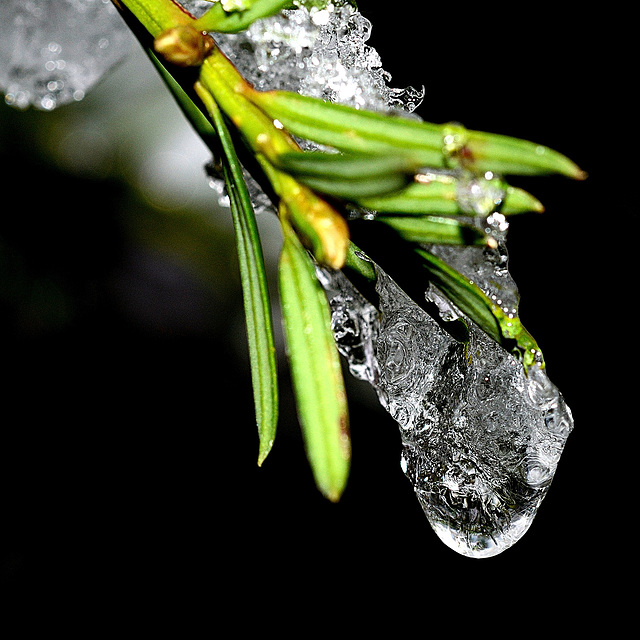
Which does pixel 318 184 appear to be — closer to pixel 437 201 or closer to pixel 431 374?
pixel 437 201

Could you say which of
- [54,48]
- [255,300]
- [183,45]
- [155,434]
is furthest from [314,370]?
[155,434]

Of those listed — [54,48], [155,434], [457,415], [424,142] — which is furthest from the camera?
[155,434]

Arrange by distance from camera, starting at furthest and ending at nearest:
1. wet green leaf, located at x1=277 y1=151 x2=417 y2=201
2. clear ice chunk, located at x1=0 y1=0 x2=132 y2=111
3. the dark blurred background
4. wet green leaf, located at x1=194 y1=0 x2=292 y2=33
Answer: the dark blurred background < clear ice chunk, located at x1=0 y1=0 x2=132 y2=111 < wet green leaf, located at x1=194 y1=0 x2=292 y2=33 < wet green leaf, located at x1=277 y1=151 x2=417 y2=201

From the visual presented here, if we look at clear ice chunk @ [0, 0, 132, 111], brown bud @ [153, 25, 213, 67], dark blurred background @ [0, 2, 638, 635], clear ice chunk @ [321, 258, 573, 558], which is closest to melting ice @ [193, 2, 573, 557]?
clear ice chunk @ [321, 258, 573, 558]

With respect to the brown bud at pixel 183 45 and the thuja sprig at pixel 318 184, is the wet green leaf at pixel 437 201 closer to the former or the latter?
the thuja sprig at pixel 318 184

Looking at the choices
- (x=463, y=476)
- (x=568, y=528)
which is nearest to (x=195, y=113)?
(x=463, y=476)

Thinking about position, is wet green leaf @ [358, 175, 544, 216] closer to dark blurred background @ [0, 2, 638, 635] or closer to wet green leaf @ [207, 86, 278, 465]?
wet green leaf @ [207, 86, 278, 465]
